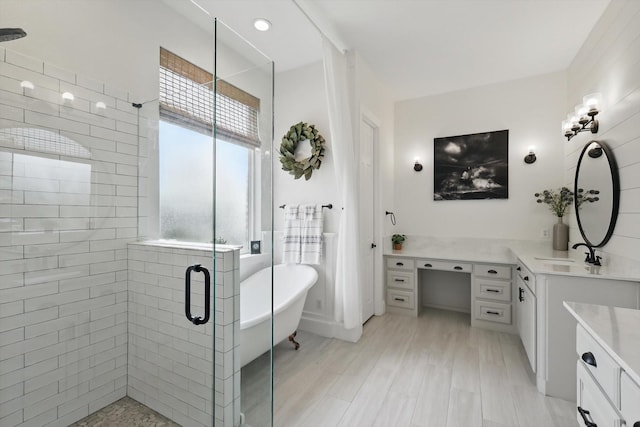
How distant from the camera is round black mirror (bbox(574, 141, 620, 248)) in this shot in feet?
6.77

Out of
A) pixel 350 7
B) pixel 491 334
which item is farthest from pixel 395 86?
pixel 491 334

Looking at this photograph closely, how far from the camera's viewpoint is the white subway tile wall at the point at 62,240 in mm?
1437

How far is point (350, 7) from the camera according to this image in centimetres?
229

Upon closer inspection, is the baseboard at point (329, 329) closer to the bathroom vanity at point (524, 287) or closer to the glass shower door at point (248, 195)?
the bathroom vanity at point (524, 287)

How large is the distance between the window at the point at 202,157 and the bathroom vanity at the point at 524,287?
2.03 m

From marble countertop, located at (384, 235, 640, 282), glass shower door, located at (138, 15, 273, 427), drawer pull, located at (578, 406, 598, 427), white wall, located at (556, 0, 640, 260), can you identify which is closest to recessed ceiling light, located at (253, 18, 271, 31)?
glass shower door, located at (138, 15, 273, 427)

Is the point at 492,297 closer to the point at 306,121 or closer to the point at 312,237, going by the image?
the point at 312,237

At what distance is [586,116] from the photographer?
7.94 ft

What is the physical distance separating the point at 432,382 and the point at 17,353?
2.49 meters

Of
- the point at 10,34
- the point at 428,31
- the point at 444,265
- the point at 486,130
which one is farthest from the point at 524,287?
the point at 10,34

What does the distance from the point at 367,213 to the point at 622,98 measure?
219cm

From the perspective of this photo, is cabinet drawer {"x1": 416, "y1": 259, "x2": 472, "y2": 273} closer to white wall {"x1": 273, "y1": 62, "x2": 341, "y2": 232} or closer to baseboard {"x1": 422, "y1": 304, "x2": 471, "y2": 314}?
baseboard {"x1": 422, "y1": 304, "x2": 471, "y2": 314}

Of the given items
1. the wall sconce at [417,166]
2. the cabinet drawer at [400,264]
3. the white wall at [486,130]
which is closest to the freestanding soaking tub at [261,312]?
the cabinet drawer at [400,264]

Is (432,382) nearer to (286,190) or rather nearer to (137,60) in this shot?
(286,190)
